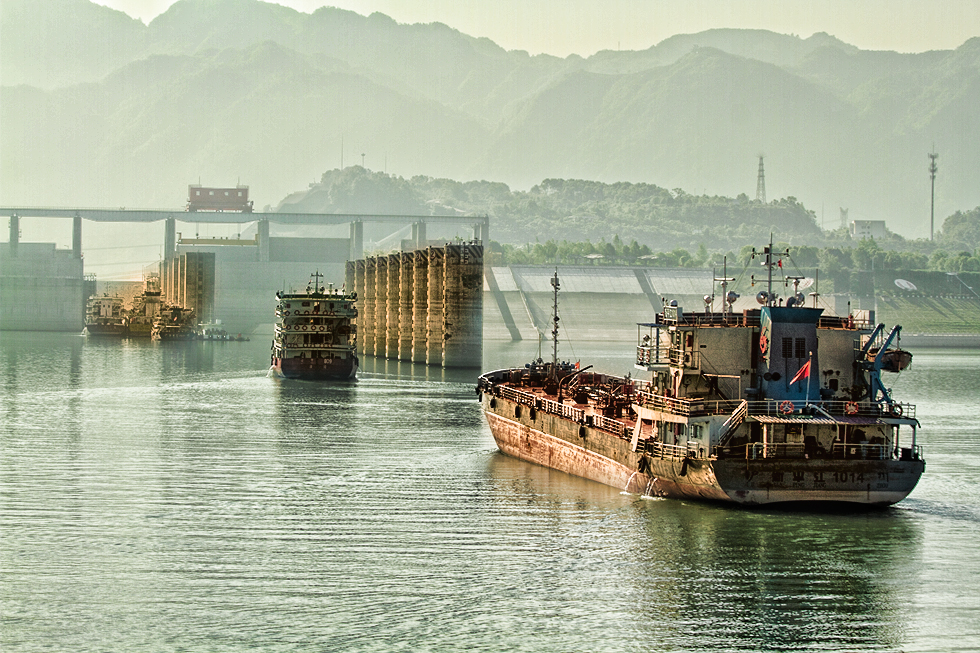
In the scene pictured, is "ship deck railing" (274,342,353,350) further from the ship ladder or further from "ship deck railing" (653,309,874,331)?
the ship ladder

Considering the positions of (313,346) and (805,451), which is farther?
(313,346)

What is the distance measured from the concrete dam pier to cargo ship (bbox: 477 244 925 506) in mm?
83294

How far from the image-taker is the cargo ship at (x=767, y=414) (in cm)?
4044

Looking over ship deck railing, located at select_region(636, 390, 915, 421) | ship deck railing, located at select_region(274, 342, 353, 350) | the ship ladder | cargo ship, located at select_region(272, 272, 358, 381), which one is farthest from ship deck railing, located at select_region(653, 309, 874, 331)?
ship deck railing, located at select_region(274, 342, 353, 350)

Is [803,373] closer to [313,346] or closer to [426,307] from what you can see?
[313,346]

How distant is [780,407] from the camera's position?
41.2 metres

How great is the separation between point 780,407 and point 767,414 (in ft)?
1.66

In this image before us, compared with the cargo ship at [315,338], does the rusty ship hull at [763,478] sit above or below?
below

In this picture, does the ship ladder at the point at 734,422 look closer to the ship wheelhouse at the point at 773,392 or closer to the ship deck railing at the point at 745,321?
the ship wheelhouse at the point at 773,392

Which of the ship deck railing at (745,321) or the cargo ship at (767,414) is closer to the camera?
the cargo ship at (767,414)

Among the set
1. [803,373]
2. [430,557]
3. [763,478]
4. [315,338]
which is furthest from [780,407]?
[315,338]

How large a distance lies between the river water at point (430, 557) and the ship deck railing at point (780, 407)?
3553 mm

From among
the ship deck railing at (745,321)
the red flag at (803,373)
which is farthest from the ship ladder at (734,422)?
the ship deck railing at (745,321)

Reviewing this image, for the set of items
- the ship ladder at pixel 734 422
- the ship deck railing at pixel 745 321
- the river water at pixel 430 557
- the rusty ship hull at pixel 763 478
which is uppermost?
the ship deck railing at pixel 745 321
